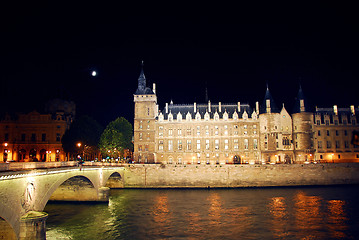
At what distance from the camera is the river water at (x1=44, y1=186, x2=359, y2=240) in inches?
1364

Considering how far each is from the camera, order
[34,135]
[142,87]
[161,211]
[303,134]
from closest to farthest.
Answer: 1. [161,211]
2. [303,134]
3. [34,135]
4. [142,87]

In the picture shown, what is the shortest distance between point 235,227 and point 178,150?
185 ft

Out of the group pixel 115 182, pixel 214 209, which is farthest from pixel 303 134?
pixel 115 182

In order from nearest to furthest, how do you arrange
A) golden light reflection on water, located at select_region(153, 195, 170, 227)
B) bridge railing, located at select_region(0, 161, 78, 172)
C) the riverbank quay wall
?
bridge railing, located at select_region(0, 161, 78, 172) → golden light reflection on water, located at select_region(153, 195, 170, 227) → the riverbank quay wall

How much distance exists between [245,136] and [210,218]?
178 feet

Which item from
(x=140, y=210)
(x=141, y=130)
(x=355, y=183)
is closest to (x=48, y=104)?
(x=141, y=130)

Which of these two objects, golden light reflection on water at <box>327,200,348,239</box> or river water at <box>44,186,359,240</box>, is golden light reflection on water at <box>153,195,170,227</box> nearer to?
river water at <box>44,186,359,240</box>

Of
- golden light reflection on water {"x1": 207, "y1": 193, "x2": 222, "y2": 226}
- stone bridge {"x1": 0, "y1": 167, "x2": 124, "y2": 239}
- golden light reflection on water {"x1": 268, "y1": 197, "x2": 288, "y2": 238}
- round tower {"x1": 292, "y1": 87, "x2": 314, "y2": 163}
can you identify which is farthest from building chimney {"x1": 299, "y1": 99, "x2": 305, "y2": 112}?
stone bridge {"x1": 0, "y1": 167, "x2": 124, "y2": 239}

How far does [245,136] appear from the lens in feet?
303

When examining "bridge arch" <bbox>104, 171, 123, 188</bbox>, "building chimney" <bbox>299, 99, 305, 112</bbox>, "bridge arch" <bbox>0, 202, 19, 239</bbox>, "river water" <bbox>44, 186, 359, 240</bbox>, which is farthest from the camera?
"building chimney" <bbox>299, 99, 305, 112</bbox>

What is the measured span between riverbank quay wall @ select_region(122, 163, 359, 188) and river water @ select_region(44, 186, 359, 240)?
15.4 meters

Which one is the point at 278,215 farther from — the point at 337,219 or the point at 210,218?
the point at 210,218

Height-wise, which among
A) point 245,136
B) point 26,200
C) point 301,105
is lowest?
point 26,200

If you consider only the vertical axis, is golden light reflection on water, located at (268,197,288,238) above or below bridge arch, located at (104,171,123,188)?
below
